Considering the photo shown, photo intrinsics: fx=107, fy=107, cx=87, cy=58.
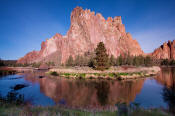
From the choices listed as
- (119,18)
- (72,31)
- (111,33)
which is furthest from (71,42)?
(119,18)

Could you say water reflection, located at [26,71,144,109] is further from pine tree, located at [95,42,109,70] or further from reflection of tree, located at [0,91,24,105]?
pine tree, located at [95,42,109,70]

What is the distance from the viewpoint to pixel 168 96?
38.4 feet

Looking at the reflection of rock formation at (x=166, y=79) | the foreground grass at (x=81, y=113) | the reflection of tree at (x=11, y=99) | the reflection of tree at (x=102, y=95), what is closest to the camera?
the foreground grass at (x=81, y=113)

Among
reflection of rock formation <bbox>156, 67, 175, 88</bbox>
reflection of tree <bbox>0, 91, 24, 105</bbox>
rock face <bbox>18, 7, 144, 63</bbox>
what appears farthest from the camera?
rock face <bbox>18, 7, 144, 63</bbox>

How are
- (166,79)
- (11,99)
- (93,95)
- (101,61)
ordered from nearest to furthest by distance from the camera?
(11,99) < (93,95) < (166,79) < (101,61)

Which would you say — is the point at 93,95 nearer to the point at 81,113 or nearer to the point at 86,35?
the point at 81,113

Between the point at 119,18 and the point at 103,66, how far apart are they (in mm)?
164647

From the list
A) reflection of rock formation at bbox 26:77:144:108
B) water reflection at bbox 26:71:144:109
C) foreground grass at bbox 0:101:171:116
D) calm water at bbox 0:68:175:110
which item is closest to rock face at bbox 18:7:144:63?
calm water at bbox 0:68:175:110

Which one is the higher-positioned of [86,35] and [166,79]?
[86,35]

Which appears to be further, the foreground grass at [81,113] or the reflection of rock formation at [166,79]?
the reflection of rock formation at [166,79]

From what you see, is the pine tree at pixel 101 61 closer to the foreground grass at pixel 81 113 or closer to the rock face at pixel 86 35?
the foreground grass at pixel 81 113

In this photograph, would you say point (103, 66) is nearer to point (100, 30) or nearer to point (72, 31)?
point (72, 31)

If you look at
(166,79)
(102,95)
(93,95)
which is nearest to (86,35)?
(166,79)

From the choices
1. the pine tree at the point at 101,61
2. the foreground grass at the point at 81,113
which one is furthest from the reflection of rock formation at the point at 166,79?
the foreground grass at the point at 81,113
